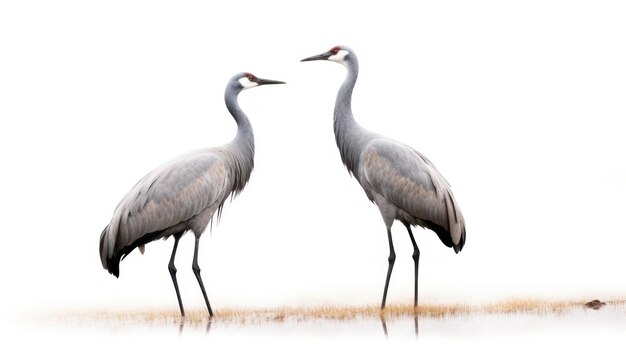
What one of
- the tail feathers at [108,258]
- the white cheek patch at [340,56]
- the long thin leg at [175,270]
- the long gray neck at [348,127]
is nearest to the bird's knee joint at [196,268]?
the long thin leg at [175,270]

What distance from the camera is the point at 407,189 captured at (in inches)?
418

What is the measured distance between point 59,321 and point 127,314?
28.8 inches

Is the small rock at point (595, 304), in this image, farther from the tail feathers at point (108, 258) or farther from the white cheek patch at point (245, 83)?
the tail feathers at point (108, 258)

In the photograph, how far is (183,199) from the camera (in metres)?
10.5

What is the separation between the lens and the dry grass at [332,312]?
9.98 metres

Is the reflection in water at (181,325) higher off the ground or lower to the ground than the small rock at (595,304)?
lower

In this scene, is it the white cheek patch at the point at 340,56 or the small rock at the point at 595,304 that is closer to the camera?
the small rock at the point at 595,304

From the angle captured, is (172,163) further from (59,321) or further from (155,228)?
(59,321)

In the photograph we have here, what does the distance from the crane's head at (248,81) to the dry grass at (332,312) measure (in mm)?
2623

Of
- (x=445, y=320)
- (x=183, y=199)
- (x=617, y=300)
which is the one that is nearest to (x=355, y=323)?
(x=445, y=320)

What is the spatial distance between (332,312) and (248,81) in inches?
116

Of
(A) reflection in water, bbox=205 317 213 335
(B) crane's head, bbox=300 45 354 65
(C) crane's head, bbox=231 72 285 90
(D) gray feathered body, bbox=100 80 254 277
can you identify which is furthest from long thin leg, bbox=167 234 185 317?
(B) crane's head, bbox=300 45 354 65

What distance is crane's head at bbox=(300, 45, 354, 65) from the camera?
37.1 ft

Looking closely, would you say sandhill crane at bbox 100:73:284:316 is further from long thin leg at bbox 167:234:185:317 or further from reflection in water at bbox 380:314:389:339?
reflection in water at bbox 380:314:389:339
